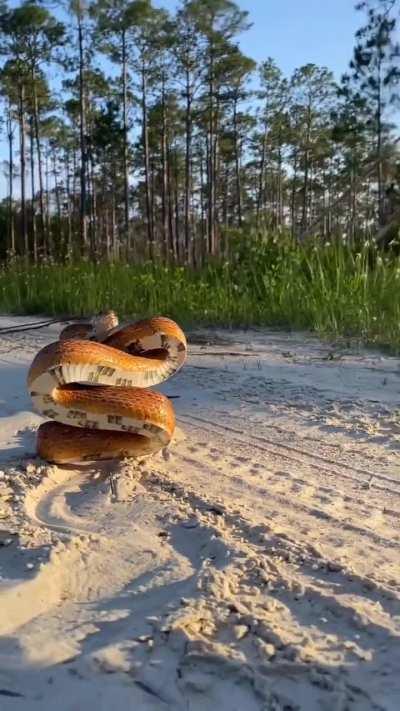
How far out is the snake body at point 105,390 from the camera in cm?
230

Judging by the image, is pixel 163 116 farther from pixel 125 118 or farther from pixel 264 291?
pixel 264 291

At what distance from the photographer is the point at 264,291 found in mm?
6547

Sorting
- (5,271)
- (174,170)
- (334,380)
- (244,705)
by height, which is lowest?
(244,705)

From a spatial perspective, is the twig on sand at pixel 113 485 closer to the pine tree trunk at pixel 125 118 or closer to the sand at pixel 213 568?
the sand at pixel 213 568

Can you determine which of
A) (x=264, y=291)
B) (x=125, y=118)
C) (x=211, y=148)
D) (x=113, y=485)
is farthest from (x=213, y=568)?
(x=211, y=148)

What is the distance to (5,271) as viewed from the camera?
1240cm

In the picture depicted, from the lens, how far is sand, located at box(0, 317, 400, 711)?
1275 millimetres

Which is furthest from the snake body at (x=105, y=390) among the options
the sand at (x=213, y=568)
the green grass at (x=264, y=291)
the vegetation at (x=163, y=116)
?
the vegetation at (x=163, y=116)


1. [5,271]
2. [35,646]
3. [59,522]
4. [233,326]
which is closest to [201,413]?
[59,522]

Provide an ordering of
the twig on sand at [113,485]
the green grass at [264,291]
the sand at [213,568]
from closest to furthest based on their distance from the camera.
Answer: the sand at [213,568] → the twig on sand at [113,485] → the green grass at [264,291]

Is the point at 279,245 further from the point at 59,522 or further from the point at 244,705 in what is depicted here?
the point at 244,705

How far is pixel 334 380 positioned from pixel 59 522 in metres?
2.14

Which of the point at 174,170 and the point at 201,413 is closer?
the point at 201,413

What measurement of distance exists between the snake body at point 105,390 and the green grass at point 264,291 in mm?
2314
